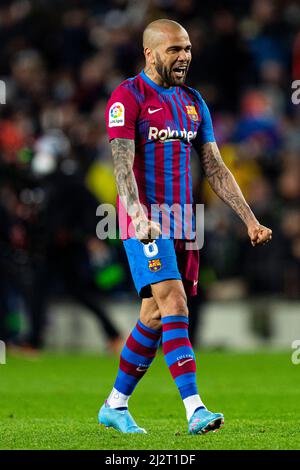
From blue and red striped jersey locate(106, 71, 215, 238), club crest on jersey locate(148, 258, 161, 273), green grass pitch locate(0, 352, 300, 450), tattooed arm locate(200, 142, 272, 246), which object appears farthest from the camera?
tattooed arm locate(200, 142, 272, 246)

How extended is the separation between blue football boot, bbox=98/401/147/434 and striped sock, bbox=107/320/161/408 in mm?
50

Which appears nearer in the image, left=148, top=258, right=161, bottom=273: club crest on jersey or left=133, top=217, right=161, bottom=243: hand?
Answer: left=133, top=217, right=161, bottom=243: hand

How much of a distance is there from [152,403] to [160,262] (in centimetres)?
228

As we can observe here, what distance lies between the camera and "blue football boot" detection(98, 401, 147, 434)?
6.34 metres

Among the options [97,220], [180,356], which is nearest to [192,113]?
[180,356]

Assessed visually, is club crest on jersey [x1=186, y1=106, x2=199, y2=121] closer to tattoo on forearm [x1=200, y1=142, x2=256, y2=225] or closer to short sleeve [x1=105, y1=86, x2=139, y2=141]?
tattoo on forearm [x1=200, y1=142, x2=256, y2=225]

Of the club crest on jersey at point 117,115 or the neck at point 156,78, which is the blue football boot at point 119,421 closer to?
the club crest on jersey at point 117,115

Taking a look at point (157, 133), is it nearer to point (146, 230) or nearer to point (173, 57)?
point (173, 57)

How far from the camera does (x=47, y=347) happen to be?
14.3 metres

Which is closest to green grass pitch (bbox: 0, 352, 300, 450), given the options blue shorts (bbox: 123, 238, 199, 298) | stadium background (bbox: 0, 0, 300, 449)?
stadium background (bbox: 0, 0, 300, 449)

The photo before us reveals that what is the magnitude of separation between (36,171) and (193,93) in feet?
21.9

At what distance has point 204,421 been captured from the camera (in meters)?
5.90

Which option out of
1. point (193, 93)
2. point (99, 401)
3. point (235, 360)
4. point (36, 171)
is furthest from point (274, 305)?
point (193, 93)

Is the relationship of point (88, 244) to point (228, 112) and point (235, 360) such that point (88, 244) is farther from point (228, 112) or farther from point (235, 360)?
point (228, 112)
